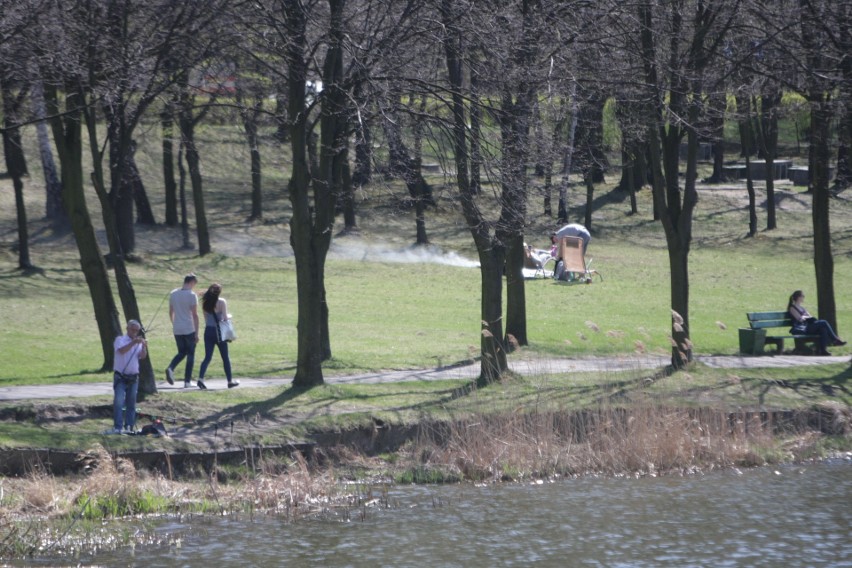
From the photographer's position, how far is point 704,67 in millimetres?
17766

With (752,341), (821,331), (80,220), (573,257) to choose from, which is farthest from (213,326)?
(573,257)

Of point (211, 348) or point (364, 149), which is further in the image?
point (211, 348)

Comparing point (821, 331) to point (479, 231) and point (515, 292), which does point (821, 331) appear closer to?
point (515, 292)

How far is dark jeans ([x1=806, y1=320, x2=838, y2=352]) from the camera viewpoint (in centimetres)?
2102

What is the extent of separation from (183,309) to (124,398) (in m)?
3.23

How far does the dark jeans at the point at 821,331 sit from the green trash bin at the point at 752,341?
89 centimetres

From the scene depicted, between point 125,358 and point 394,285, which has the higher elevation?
point 125,358

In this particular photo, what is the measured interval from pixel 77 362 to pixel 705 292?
1854 centimetres

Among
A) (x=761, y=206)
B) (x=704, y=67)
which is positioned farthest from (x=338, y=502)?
(x=761, y=206)

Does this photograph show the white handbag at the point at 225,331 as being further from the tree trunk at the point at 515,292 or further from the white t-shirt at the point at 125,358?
the tree trunk at the point at 515,292

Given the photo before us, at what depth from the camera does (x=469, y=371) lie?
62.0 feet

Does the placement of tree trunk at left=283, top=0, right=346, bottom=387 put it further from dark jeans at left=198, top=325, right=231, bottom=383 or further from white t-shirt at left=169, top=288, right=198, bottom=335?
white t-shirt at left=169, top=288, right=198, bottom=335

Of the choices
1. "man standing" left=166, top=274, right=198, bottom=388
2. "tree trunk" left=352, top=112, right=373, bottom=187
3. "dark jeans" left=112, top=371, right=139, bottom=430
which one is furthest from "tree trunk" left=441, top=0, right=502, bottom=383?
"dark jeans" left=112, top=371, right=139, bottom=430

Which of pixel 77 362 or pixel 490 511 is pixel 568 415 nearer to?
pixel 490 511
